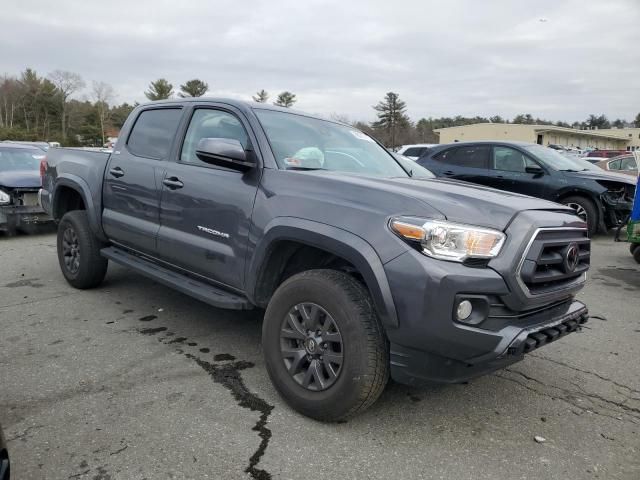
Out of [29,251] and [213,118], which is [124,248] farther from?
Result: [29,251]

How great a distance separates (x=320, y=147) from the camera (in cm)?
371

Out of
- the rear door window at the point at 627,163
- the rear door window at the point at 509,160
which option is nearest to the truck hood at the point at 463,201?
the rear door window at the point at 509,160

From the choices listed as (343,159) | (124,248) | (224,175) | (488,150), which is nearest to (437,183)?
(343,159)

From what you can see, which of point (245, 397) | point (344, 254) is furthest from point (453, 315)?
point (245, 397)

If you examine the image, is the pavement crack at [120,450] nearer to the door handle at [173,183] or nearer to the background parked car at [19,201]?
the door handle at [173,183]

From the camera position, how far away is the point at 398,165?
421cm

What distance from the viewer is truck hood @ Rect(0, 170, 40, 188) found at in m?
8.15

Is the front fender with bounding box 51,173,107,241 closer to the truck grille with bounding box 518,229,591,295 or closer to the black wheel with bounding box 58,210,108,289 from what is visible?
the black wheel with bounding box 58,210,108,289

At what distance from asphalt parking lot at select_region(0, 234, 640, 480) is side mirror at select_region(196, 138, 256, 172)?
1418 millimetres

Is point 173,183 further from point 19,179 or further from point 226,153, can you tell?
point 19,179

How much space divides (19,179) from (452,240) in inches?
321

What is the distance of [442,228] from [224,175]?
1672 mm

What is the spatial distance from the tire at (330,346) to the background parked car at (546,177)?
7.40 m

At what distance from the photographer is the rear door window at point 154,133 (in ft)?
13.7
